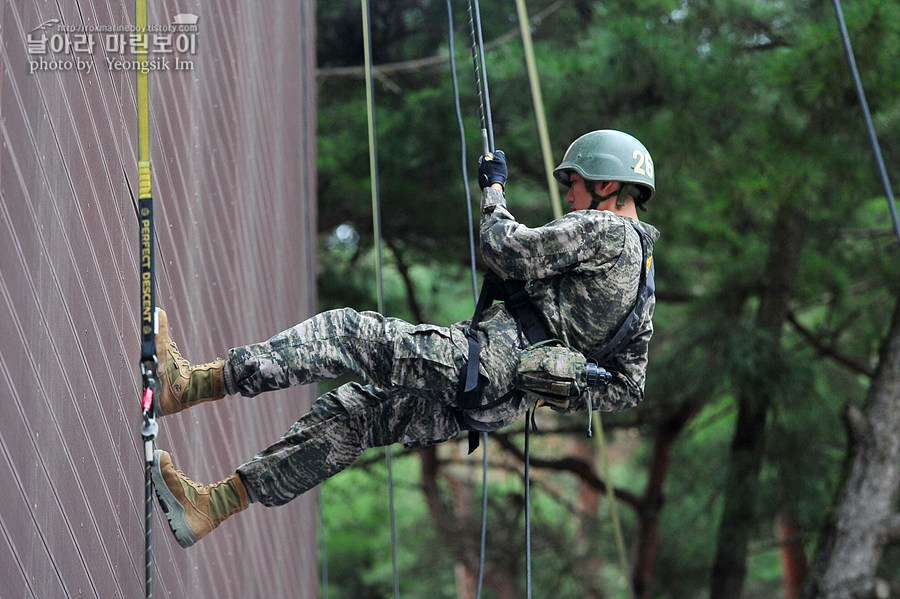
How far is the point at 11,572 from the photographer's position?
111 inches

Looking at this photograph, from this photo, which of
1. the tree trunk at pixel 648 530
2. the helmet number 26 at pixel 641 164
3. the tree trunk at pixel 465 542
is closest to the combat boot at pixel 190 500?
the helmet number 26 at pixel 641 164

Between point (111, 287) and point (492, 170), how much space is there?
4.56ft

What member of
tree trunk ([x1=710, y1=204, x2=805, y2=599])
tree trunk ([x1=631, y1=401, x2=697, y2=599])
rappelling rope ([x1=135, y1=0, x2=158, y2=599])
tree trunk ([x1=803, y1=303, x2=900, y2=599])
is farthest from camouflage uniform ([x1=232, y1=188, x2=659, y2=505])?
tree trunk ([x1=631, y1=401, x2=697, y2=599])

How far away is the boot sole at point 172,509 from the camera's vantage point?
12.5 ft

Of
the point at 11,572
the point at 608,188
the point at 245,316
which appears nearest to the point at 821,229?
the point at 245,316

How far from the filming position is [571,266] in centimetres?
399

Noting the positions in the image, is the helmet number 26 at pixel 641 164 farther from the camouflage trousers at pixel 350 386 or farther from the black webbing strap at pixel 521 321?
the camouflage trousers at pixel 350 386

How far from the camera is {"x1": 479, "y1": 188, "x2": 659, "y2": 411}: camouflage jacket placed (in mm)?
3893

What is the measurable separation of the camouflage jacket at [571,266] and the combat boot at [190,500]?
1.04m

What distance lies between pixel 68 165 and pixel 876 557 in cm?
846

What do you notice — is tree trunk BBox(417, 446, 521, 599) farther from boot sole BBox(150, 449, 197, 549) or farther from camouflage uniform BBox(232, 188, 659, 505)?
boot sole BBox(150, 449, 197, 549)

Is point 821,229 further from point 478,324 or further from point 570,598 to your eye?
point 478,324

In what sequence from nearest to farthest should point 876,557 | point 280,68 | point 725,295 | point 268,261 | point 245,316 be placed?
point 245,316, point 268,261, point 280,68, point 876,557, point 725,295

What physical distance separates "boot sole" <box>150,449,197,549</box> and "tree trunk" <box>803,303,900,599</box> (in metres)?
7.25
